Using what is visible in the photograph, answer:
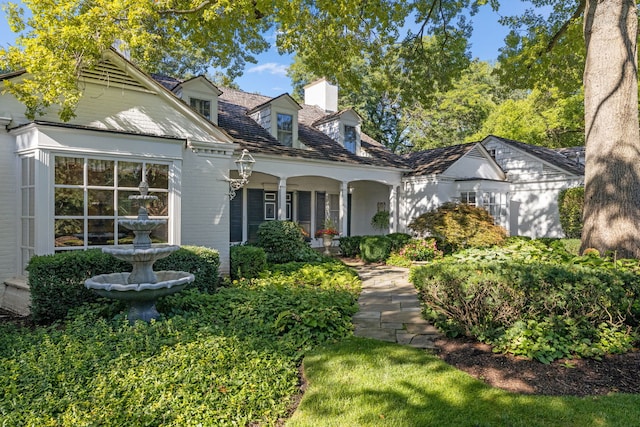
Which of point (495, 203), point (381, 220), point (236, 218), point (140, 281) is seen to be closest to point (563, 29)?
point (495, 203)

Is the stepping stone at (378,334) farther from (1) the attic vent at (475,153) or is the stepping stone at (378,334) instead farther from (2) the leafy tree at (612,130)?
(1) the attic vent at (475,153)

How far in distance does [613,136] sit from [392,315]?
4988 mm

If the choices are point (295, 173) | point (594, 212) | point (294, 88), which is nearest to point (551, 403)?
point (594, 212)

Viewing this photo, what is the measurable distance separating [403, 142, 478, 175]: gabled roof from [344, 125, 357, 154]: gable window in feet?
9.12

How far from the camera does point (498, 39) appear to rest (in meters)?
13.8

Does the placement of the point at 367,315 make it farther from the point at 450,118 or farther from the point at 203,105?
the point at 450,118

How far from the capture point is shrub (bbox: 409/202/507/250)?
11156 mm

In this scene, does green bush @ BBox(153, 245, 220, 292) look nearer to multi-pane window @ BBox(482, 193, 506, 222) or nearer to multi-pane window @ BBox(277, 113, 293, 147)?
multi-pane window @ BBox(277, 113, 293, 147)

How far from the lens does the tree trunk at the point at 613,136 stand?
20.8 feet

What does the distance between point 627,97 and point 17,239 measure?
11.5 m

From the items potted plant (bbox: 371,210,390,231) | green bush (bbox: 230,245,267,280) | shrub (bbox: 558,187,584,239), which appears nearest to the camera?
green bush (bbox: 230,245,267,280)

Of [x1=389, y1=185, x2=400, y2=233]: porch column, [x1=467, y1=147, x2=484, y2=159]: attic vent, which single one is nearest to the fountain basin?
[x1=389, y1=185, x2=400, y2=233]: porch column

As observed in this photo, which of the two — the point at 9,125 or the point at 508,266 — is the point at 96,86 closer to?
the point at 9,125

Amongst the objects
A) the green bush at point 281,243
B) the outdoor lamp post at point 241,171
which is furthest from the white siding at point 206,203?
the green bush at point 281,243
